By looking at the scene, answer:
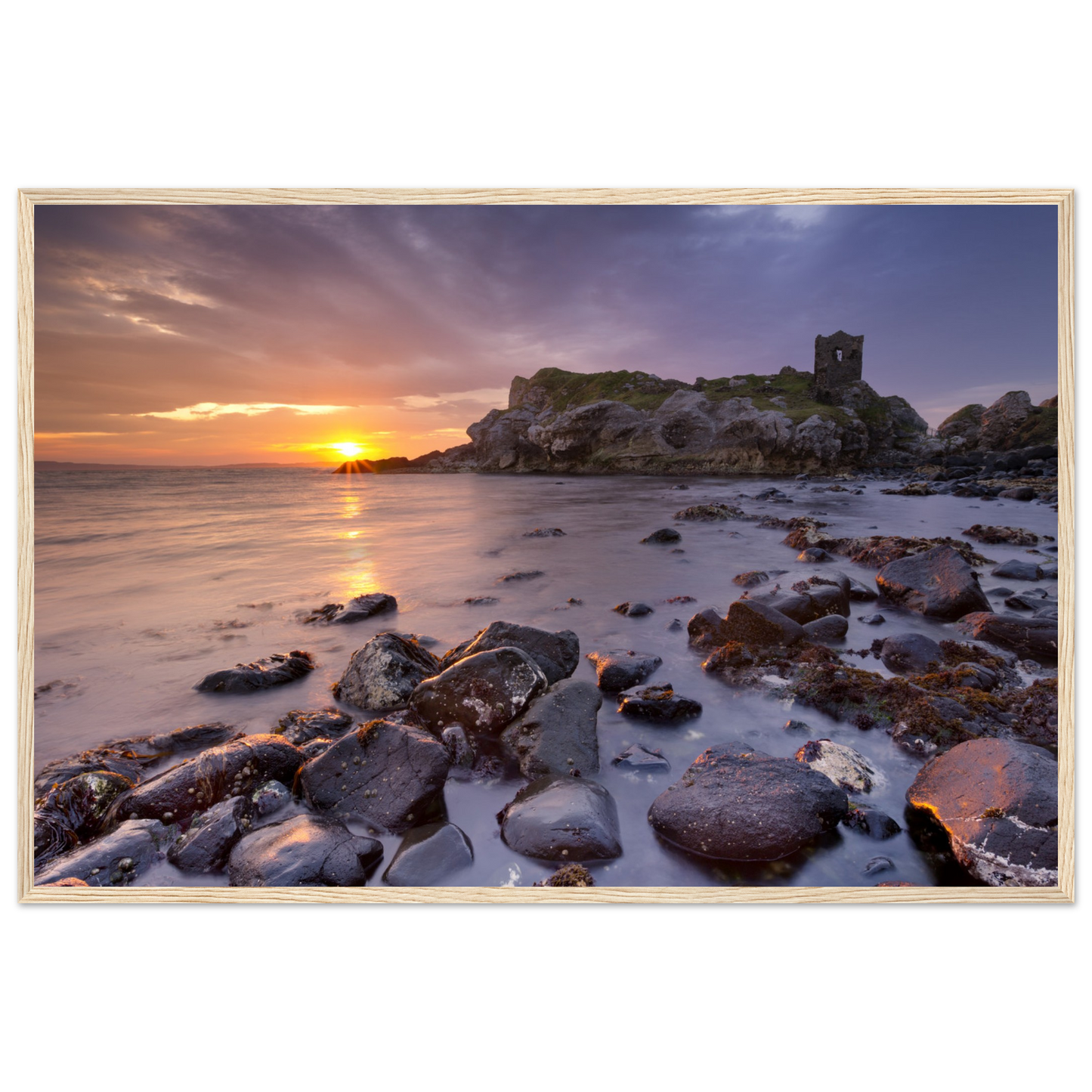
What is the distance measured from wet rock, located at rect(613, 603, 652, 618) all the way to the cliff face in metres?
2.70

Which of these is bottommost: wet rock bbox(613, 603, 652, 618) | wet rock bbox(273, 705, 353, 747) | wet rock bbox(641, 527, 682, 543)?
wet rock bbox(273, 705, 353, 747)

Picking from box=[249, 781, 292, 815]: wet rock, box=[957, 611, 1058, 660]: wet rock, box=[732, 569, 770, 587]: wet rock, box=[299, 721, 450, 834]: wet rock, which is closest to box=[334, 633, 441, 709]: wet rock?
box=[299, 721, 450, 834]: wet rock

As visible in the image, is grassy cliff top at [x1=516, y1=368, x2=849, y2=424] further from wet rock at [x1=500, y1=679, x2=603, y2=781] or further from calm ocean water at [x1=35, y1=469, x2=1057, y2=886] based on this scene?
wet rock at [x1=500, y1=679, x2=603, y2=781]

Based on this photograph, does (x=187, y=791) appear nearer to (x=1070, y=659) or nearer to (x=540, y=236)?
(x=540, y=236)

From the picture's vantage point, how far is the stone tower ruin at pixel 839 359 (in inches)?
164

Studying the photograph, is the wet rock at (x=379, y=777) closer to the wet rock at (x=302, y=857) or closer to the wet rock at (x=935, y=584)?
the wet rock at (x=302, y=857)

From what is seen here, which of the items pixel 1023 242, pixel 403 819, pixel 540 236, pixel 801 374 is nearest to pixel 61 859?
pixel 403 819

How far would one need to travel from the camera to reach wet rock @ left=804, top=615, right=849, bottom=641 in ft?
13.5

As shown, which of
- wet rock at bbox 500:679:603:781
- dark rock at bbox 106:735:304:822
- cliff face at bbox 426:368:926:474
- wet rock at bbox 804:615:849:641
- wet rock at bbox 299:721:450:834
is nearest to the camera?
dark rock at bbox 106:735:304:822

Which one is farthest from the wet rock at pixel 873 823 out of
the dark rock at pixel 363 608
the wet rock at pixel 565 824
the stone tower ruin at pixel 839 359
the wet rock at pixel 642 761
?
the dark rock at pixel 363 608

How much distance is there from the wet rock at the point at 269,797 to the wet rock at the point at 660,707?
216 cm

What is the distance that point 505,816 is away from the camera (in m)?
2.45

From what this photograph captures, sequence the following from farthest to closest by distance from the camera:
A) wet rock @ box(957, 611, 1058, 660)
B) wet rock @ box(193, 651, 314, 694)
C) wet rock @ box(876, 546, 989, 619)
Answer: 1. wet rock @ box(876, 546, 989, 619)
2. wet rock @ box(193, 651, 314, 694)
3. wet rock @ box(957, 611, 1058, 660)

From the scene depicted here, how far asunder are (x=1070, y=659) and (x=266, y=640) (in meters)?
5.90
